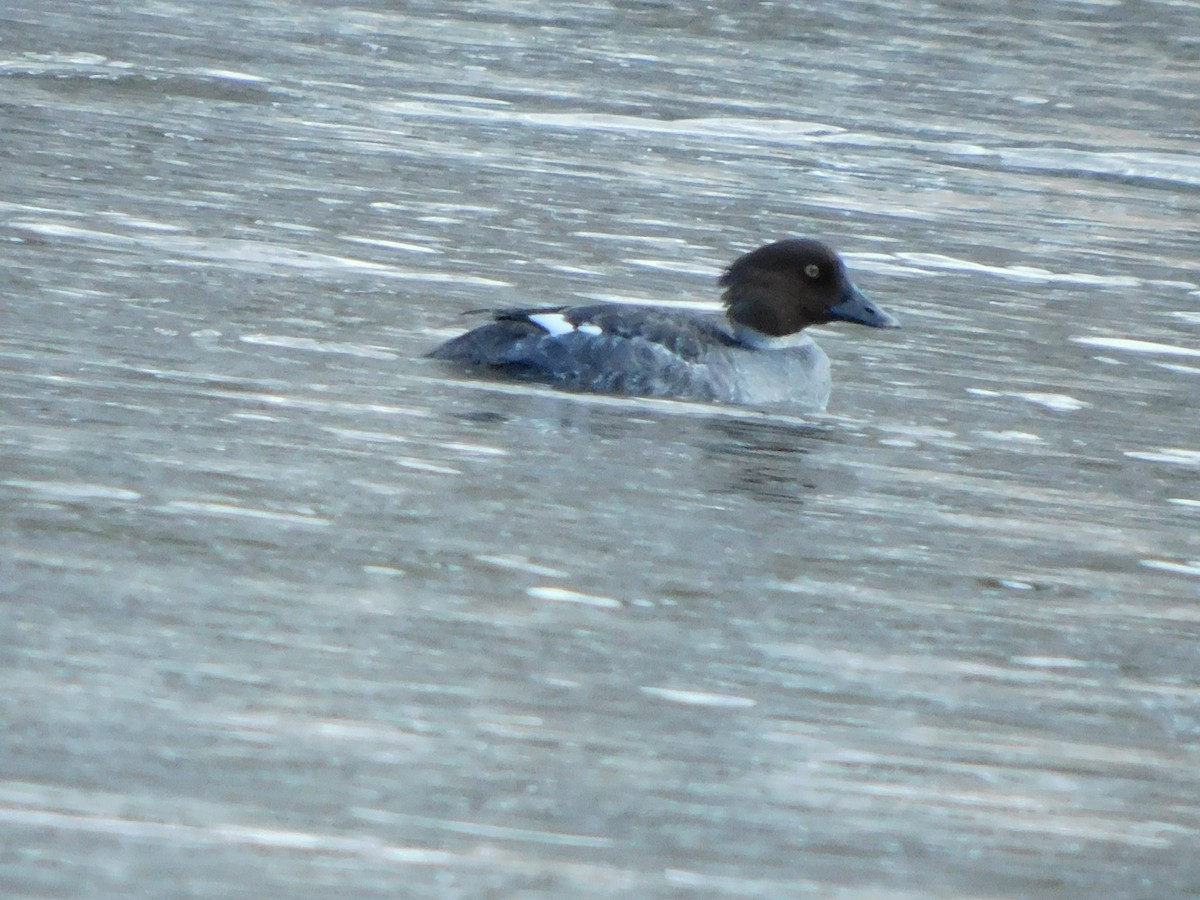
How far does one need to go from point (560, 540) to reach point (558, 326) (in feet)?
8.59

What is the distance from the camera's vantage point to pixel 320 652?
6.86 m

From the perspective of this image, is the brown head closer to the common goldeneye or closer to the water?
the common goldeneye

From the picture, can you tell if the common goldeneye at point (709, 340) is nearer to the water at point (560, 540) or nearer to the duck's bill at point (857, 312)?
the duck's bill at point (857, 312)

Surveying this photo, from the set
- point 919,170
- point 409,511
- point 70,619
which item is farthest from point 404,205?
point 70,619

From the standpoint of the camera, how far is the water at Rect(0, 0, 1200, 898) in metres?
5.76

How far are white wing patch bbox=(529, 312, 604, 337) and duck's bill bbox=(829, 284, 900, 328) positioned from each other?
1.39 meters

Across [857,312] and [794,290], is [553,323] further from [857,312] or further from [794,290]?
[857,312]

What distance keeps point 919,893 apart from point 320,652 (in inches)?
77.7

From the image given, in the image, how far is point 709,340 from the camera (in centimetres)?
1133

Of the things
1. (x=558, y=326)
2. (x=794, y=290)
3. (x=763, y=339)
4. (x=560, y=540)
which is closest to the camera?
(x=560, y=540)

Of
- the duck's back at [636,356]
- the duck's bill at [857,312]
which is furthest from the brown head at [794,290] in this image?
the duck's back at [636,356]

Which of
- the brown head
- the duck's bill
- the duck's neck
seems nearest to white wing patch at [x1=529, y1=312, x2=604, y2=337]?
the duck's neck

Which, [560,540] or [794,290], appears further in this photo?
[794,290]

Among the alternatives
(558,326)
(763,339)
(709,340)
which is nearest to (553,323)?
(558,326)
